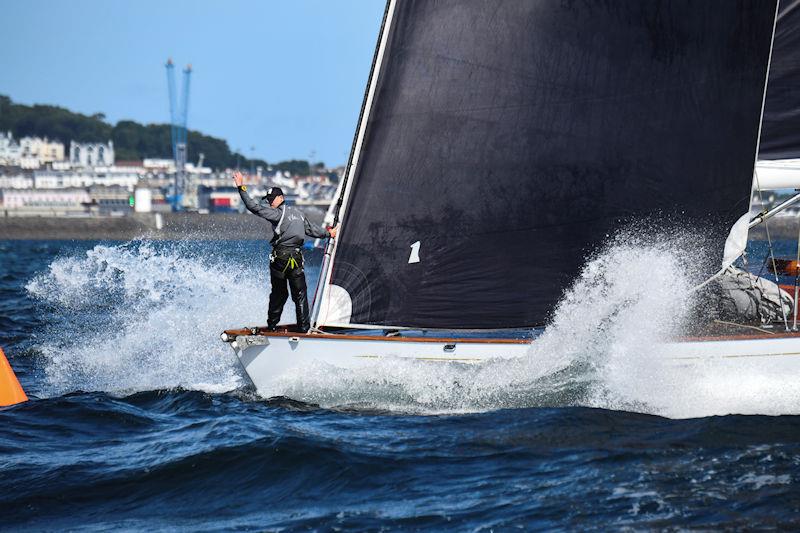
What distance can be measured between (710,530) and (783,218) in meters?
123

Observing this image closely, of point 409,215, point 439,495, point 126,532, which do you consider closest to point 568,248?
point 409,215

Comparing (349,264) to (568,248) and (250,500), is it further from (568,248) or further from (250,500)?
(250,500)

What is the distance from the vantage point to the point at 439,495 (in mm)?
9102

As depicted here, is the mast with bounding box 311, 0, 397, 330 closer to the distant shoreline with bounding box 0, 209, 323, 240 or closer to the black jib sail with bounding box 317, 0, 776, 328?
the black jib sail with bounding box 317, 0, 776, 328

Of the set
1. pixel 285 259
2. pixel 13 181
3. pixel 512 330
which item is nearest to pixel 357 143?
pixel 285 259

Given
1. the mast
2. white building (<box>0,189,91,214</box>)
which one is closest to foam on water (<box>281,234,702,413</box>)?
the mast

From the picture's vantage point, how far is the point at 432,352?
1215 cm

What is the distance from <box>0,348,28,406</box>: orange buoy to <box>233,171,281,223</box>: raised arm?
132 inches

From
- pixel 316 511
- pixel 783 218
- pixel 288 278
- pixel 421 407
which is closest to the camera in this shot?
pixel 316 511

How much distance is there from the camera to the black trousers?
12836mm

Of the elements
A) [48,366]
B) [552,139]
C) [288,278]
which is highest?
[552,139]

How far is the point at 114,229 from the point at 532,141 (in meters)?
103

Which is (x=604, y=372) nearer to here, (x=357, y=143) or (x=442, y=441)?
(x=442, y=441)

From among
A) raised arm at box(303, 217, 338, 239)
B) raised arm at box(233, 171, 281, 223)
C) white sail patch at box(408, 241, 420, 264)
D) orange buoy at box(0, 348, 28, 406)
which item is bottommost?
orange buoy at box(0, 348, 28, 406)
